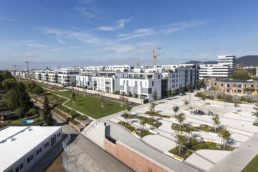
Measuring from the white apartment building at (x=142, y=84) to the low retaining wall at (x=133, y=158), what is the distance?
3170 cm

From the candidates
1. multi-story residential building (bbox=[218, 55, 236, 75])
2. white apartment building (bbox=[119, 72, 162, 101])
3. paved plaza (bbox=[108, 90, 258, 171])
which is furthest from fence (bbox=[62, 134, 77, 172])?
multi-story residential building (bbox=[218, 55, 236, 75])

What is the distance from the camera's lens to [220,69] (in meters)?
121

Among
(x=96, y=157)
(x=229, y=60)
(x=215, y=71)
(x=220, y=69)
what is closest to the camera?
(x=96, y=157)

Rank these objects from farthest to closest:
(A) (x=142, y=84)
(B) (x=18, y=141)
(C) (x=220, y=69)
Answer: (C) (x=220, y=69), (A) (x=142, y=84), (B) (x=18, y=141)

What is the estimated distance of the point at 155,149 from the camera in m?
22.3

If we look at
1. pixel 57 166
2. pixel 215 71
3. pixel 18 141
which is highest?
pixel 215 71

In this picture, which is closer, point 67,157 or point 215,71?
point 67,157

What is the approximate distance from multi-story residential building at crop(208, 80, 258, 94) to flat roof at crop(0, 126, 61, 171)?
2490 inches

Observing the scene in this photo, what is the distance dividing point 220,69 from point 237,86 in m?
68.5

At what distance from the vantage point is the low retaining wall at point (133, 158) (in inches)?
662

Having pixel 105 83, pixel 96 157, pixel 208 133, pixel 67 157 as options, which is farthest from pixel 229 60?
pixel 67 157

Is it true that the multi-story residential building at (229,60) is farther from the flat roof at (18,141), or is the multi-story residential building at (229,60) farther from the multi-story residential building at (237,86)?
the flat roof at (18,141)

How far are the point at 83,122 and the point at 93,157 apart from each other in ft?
40.4

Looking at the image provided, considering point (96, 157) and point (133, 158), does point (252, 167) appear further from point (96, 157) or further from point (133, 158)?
point (96, 157)
